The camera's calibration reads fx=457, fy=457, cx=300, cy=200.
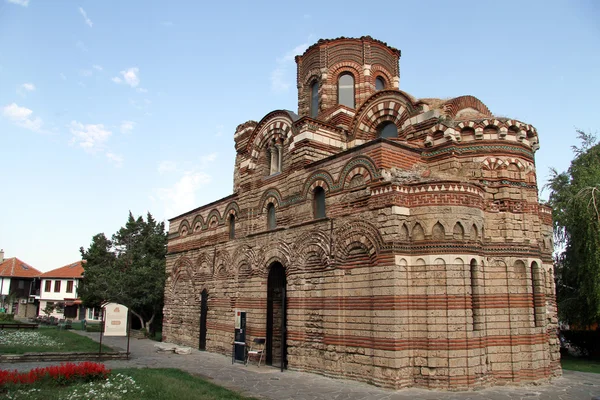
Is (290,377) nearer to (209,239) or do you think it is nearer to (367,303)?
(367,303)

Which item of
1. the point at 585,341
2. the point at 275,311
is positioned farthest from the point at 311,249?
the point at 585,341

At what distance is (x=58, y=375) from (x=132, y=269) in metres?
16.6

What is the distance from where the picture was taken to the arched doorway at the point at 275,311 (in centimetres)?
1402

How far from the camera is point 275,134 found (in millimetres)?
15703

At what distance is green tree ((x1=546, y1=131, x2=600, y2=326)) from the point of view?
1529 centimetres

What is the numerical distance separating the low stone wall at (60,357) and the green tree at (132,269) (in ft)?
31.1

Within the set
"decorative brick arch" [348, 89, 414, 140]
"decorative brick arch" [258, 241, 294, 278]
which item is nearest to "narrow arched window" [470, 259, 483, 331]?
"decorative brick arch" [348, 89, 414, 140]

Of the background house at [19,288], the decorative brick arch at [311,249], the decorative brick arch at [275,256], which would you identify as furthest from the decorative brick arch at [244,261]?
the background house at [19,288]

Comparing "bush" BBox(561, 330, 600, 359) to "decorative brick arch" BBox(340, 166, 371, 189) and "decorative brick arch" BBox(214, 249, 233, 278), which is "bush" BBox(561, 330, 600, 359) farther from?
"decorative brick arch" BBox(214, 249, 233, 278)

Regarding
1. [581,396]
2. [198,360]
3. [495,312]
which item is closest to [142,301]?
[198,360]

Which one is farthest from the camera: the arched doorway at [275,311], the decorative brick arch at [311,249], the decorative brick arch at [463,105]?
the arched doorway at [275,311]

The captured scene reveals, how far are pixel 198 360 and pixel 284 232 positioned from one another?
17.0 ft

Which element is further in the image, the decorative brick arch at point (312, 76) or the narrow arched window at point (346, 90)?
the decorative brick arch at point (312, 76)

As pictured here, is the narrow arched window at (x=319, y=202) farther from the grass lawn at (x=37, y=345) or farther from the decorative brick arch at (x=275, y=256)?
the grass lawn at (x=37, y=345)
